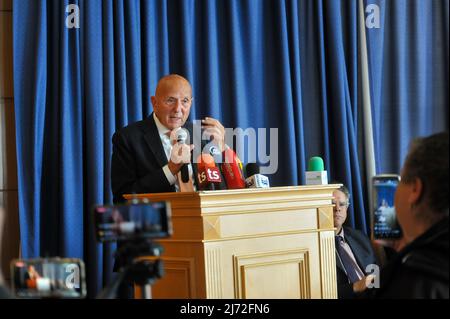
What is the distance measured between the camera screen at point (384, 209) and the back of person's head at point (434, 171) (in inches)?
14.8

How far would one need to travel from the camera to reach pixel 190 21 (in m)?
4.78

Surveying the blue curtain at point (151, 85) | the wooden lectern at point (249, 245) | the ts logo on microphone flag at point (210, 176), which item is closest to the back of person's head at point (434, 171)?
the wooden lectern at point (249, 245)

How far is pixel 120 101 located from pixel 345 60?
69.8 inches

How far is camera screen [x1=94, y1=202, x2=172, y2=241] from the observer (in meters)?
1.83

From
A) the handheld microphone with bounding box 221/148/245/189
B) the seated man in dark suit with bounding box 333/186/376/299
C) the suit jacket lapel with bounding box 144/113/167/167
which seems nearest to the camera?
the handheld microphone with bounding box 221/148/245/189

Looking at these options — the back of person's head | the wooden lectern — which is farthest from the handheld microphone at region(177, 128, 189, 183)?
the back of person's head

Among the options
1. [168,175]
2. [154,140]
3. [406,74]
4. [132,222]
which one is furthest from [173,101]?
[406,74]

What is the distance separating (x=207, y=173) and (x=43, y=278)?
51.9 inches

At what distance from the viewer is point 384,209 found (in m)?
2.24

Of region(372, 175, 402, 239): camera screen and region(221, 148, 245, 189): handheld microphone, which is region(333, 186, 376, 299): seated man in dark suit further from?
region(372, 175, 402, 239): camera screen

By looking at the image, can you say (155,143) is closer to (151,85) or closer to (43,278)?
(151,85)

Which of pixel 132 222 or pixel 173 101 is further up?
pixel 173 101

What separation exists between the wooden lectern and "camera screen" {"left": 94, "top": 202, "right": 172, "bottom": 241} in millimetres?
775
